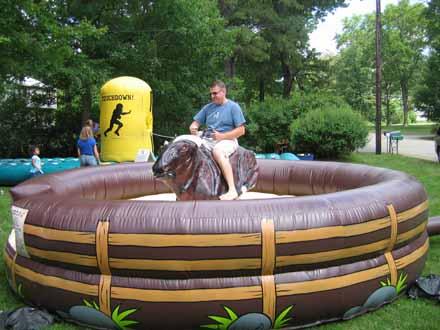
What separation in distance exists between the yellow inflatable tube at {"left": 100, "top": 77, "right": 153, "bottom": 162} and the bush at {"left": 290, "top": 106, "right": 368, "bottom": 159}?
5225 mm

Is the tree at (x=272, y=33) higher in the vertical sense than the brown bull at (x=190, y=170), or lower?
higher

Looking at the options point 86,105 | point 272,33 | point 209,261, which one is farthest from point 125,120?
point 272,33

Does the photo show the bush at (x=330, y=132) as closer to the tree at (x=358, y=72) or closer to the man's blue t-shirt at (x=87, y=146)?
the man's blue t-shirt at (x=87, y=146)

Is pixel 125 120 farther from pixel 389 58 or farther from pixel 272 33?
pixel 389 58

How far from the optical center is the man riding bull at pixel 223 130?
4.98 m

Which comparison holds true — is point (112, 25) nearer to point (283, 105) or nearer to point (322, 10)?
point (283, 105)

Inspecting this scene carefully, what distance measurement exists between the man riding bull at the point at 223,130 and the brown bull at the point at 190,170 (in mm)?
85

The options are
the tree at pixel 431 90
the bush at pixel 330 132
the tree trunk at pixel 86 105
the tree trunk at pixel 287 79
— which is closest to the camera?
the bush at pixel 330 132

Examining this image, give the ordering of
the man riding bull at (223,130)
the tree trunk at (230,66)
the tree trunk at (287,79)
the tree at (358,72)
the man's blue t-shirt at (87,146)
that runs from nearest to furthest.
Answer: the man riding bull at (223,130) < the man's blue t-shirt at (87,146) < the tree trunk at (230,66) < the tree trunk at (287,79) < the tree at (358,72)

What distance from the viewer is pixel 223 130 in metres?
5.22

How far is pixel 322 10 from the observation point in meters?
26.7

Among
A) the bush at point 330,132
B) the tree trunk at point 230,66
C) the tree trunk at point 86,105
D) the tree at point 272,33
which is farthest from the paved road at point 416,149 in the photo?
the tree trunk at point 86,105

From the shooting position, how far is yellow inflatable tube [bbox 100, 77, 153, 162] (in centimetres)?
1150

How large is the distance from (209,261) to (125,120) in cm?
863
